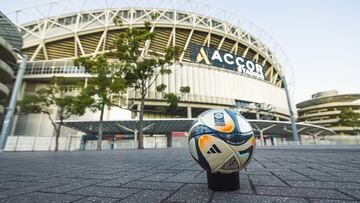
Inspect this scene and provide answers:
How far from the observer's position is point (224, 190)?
184 cm

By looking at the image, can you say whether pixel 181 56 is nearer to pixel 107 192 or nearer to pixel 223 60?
pixel 223 60

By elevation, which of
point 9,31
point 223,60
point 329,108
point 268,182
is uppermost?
point 223,60

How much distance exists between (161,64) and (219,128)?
15.6 metres

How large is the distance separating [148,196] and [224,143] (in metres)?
0.84

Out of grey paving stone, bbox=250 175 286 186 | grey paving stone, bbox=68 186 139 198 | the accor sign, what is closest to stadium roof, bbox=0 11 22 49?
grey paving stone, bbox=68 186 139 198

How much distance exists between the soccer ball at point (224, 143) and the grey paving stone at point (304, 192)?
349 millimetres

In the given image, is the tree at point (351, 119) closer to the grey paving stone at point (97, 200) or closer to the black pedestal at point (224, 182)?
the black pedestal at point (224, 182)

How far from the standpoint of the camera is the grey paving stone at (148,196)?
1554 millimetres

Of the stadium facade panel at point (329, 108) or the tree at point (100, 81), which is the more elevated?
the stadium facade panel at point (329, 108)

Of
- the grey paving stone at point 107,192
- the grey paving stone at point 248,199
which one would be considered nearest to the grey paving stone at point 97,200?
the grey paving stone at point 107,192

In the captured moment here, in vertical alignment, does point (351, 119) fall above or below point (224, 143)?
above

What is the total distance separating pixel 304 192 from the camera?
174 cm

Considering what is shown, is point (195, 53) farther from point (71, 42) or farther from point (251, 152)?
point (251, 152)

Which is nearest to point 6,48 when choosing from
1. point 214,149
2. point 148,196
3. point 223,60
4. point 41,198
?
point 41,198
